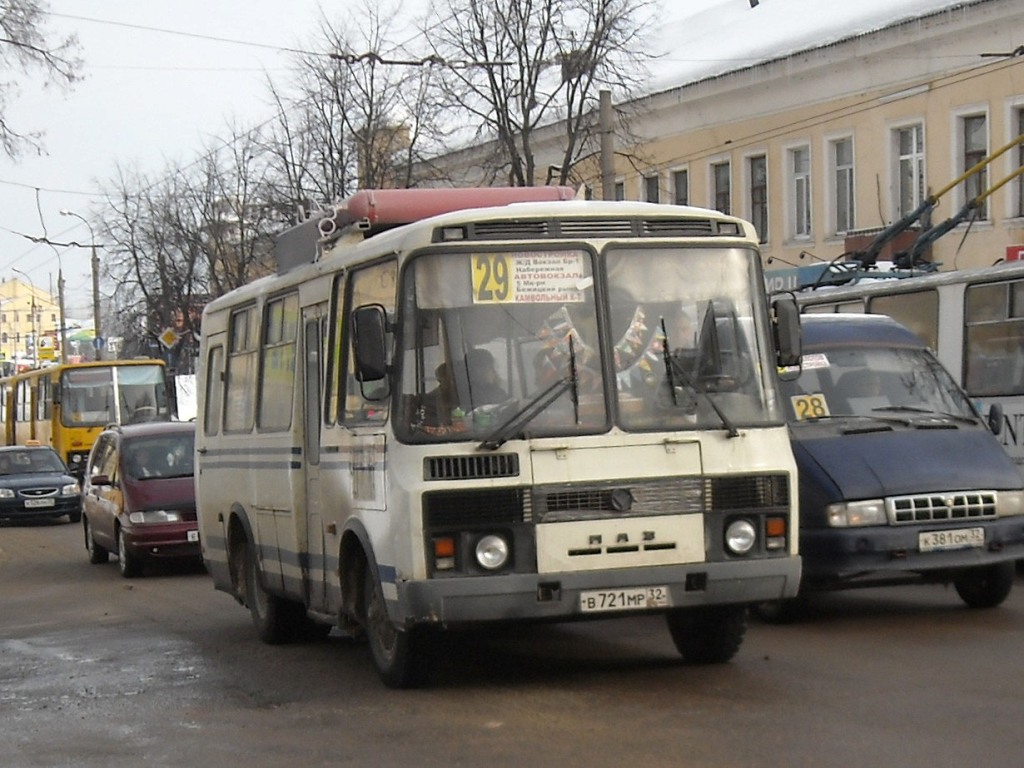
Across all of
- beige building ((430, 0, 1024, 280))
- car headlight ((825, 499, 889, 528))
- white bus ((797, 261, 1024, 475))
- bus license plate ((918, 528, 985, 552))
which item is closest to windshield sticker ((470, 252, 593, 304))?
car headlight ((825, 499, 889, 528))

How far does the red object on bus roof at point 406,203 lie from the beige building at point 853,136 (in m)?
21.1

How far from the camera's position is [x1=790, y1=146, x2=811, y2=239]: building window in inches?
1631

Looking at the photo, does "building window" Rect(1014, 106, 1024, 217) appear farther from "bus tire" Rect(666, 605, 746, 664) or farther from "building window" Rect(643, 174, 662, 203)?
"bus tire" Rect(666, 605, 746, 664)

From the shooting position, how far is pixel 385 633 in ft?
33.5

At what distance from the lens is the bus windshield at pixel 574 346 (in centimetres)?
953

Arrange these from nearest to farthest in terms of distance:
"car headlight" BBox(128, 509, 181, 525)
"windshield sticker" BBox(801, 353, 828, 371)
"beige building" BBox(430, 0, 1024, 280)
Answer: "windshield sticker" BBox(801, 353, 828, 371) < "car headlight" BBox(128, 509, 181, 525) < "beige building" BBox(430, 0, 1024, 280)

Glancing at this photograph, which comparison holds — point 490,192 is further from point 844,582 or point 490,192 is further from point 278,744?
point 278,744

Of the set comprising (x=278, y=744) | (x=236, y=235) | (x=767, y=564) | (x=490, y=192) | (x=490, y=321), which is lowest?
(x=278, y=744)

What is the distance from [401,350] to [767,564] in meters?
2.17

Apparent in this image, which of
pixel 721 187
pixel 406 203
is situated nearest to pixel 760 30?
pixel 721 187

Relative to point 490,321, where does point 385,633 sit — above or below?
below

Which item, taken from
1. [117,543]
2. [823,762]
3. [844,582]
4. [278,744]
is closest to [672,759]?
[823,762]

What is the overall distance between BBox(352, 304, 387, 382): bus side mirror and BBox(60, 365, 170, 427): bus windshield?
35625 millimetres

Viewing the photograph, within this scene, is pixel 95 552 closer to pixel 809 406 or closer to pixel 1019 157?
pixel 809 406
